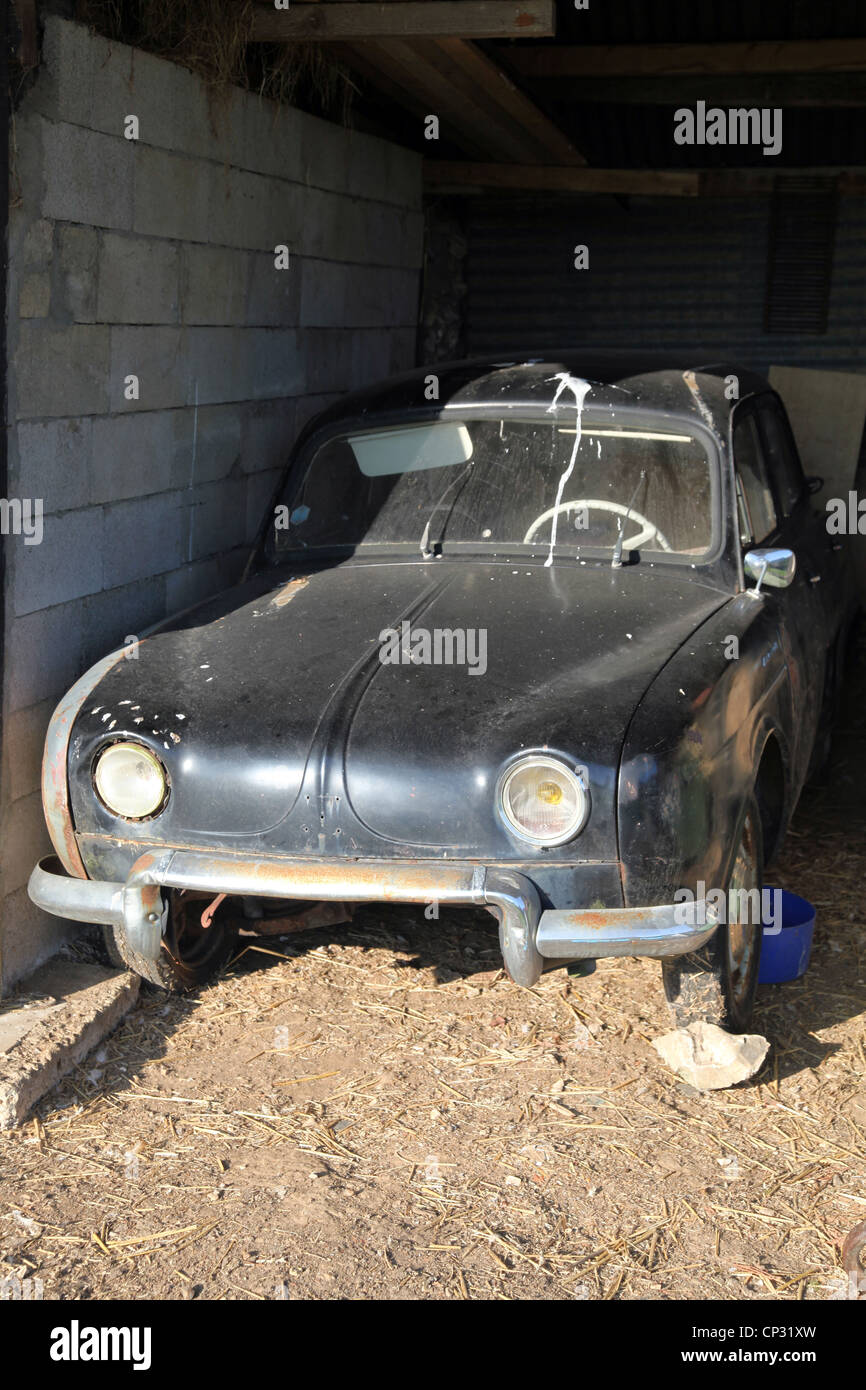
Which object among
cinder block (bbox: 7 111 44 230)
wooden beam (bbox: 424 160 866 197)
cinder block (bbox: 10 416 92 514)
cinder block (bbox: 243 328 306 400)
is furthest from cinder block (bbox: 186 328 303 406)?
wooden beam (bbox: 424 160 866 197)

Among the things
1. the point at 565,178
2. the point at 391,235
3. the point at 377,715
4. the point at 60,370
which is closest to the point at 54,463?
the point at 60,370

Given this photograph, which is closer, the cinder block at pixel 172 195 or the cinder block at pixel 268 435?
the cinder block at pixel 172 195

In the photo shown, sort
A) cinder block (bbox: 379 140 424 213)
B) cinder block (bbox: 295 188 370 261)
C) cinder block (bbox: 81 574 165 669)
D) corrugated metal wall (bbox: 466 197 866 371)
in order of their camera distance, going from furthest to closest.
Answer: corrugated metal wall (bbox: 466 197 866 371), cinder block (bbox: 379 140 424 213), cinder block (bbox: 295 188 370 261), cinder block (bbox: 81 574 165 669)

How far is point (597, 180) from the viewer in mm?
7516

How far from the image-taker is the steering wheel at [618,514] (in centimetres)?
439

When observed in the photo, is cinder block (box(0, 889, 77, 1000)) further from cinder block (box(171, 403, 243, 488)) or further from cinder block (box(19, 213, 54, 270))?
cinder block (box(19, 213, 54, 270))

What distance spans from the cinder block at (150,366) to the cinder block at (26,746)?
3.53ft

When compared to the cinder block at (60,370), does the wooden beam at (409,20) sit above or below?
above

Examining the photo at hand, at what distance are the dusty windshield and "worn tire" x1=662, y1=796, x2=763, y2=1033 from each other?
0.98 metres

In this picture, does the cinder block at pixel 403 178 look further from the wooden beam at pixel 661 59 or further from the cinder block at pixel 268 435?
the cinder block at pixel 268 435

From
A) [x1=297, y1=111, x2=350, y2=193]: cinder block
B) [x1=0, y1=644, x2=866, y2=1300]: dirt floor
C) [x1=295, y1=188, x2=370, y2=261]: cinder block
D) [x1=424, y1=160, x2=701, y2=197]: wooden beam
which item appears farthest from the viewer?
[x1=424, y1=160, x2=701, y2=197]: wooden beam

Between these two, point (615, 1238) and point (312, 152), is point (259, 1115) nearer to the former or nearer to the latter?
point (615, 1238)

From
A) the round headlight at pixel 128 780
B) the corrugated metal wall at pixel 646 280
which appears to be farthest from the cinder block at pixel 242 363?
the corrugated metal wall at pixel 646 280

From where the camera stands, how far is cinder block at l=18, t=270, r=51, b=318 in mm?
3912
